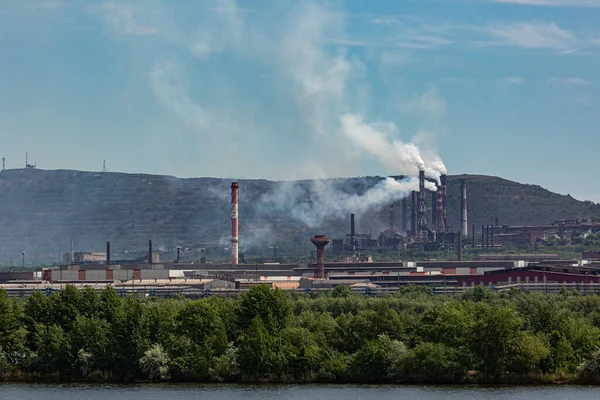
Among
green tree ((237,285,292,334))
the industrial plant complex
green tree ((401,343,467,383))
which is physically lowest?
green tree ((401,343,467,383))

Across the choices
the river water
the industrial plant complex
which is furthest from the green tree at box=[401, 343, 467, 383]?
the industrial plant complex

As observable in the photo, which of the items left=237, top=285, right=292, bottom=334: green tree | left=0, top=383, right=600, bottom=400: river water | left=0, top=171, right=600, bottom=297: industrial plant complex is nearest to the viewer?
left=0, top=383, right=600, bottom=400: river water

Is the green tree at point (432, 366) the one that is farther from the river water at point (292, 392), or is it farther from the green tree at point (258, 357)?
the green tree at point (258, 357)

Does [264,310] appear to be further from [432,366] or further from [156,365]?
[432,366]

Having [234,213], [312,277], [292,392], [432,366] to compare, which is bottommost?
[292,392]

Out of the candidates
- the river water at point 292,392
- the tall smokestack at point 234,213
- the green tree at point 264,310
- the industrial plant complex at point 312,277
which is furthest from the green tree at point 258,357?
the tall smokestack at point 234,213

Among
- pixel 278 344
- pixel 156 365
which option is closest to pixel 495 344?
pixel 278 344

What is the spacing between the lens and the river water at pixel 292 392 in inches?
2258

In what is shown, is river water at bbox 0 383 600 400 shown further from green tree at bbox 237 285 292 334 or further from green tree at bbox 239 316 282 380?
green tree at bbox 237 285 292 334

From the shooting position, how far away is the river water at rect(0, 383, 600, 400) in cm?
5734

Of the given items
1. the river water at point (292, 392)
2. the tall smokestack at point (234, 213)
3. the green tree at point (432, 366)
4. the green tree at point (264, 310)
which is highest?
the tall smokestack at point (234, 213)

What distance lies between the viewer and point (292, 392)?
196 ft

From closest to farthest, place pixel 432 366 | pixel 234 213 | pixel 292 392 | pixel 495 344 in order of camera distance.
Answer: pixel 292 392 → pixel 495 344 → pixel 432 366 → pixel 234 213

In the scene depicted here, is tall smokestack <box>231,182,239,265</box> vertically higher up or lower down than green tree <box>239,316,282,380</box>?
higher up
